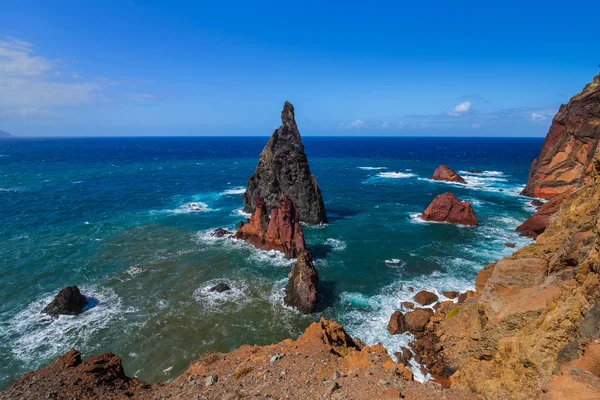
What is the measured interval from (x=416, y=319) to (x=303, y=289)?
40.2 feet

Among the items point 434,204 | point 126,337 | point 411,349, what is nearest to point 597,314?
point 411,349

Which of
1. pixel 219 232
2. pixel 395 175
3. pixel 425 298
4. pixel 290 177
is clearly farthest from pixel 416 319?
pixel 395 175

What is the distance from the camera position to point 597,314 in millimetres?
12516

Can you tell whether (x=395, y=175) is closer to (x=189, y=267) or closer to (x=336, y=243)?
(x=336, y=243)

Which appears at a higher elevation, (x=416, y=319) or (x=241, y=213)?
(x=241, y=213)

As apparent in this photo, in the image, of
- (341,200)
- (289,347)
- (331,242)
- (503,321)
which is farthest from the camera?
(341,200)

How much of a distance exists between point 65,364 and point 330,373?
14796mm

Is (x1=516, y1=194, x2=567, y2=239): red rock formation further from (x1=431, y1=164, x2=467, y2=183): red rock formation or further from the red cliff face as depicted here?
(x1=431, y1=164, x2=467, y2=183): red rock formation

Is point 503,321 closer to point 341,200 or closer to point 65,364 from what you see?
point 65,364

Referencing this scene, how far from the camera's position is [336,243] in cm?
5488

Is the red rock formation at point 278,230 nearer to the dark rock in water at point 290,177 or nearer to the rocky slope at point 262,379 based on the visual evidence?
the dark rock in water at point 290,177

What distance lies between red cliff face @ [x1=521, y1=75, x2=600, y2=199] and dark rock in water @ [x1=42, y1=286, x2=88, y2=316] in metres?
85.5

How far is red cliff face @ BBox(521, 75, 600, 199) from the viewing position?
6794 centimetres

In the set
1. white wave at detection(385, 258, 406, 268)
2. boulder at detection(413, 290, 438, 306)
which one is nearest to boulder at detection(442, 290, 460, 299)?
boulder at detection(413, 290, 438, 306)
